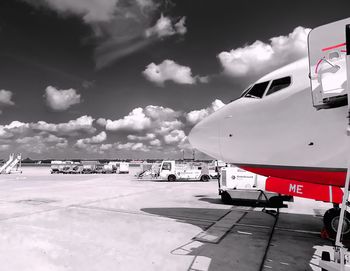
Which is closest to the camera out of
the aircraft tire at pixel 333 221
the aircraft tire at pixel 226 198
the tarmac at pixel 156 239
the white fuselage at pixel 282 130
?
the tarmac at pixel 156 239

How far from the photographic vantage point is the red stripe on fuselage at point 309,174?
6.60 m

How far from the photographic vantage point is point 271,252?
7008mm

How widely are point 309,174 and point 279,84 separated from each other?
2.61 meters

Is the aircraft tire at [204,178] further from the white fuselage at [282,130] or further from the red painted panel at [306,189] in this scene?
the red painted panel at [306,189]

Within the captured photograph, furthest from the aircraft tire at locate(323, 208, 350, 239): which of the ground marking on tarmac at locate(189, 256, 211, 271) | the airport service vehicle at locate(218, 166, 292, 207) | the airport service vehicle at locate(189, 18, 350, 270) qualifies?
the airport service vehicle at locate(218, 166, 292, 207)

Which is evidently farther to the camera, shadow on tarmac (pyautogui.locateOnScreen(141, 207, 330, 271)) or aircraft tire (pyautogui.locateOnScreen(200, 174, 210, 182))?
aircraft tire (pyautogui.locateOnScreen(200, 174, 210, 182))

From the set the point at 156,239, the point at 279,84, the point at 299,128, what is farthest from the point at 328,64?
the point at 156,239

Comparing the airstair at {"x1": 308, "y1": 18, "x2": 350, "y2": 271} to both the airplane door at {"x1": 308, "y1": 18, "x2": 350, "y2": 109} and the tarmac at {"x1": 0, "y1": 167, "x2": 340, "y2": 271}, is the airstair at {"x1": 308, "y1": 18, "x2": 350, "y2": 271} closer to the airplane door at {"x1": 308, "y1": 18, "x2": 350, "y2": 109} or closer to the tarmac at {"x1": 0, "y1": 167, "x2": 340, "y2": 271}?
the airplane door at {"x1": 308, "y1": 18, "x2": 350, "y2": 109}

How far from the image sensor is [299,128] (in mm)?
6625

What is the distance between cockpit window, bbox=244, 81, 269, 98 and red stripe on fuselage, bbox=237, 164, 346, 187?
7.04 ft

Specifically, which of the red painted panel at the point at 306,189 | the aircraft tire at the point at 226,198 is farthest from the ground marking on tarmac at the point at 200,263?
the aircraft tire at the point at 226,198

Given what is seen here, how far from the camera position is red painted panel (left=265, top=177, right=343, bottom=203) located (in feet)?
21.8

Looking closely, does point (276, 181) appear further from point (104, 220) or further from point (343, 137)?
point (104, 220)

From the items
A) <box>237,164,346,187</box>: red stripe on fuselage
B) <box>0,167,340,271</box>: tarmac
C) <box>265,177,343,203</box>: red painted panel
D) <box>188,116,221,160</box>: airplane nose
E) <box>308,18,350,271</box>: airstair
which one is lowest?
<box>0,167,340,271</box>: tarmac
